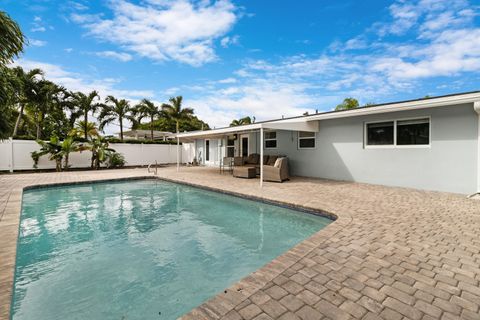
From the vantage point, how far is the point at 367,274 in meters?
2.74

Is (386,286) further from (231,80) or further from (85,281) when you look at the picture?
(231,80)

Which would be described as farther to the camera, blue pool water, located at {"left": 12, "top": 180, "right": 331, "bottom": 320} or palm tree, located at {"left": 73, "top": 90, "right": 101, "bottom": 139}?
palm tree, located at {"left": 73, "top": 90, "right": 101, "bottom": 139}

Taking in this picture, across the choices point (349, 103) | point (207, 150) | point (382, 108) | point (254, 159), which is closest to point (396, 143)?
point (382, 108)

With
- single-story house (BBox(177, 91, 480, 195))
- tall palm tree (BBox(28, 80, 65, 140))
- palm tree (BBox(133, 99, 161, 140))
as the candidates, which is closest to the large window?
single-story house (BBox(177, 91, 480, 195))

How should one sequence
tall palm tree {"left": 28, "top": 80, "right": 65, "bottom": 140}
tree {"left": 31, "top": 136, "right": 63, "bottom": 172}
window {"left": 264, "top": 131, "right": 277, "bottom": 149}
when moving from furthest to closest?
tall palm tree {"left": 28, "top": 80, "right": 65, "bottom": 140} < tree {"left": 31, "top": 136, "right": 63, "bottom": 172} < window {"left": 264, "top": 131, "right": 277, "bottom": 149}

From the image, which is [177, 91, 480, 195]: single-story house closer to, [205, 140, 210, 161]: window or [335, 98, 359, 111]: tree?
[205, 140, 210, 161]: window

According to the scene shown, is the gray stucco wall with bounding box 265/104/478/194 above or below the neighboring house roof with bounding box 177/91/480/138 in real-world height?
below

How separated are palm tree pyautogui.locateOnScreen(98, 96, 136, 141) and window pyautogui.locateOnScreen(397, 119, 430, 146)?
20642mm

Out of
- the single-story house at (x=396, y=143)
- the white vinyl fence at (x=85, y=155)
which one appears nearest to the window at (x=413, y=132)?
the single-story house at (x=396, y=143)

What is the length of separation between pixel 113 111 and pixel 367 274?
73.7 feet

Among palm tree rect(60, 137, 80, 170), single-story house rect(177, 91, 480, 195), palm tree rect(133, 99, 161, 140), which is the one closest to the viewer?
single-story house rect(177, 91, 480, 195)

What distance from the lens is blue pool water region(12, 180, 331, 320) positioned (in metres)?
2.80

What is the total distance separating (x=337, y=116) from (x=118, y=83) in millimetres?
16950

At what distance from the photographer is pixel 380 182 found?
29.8 feet
